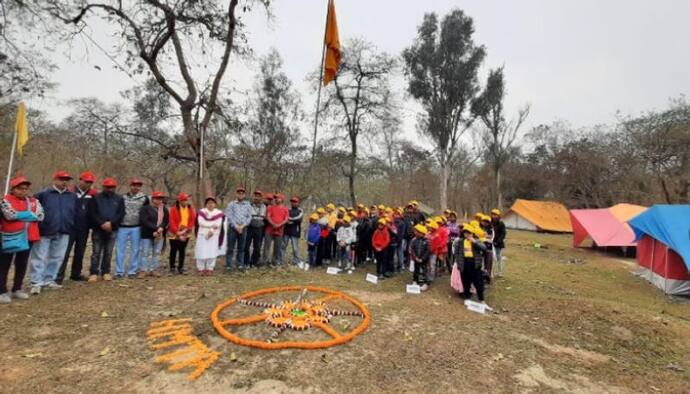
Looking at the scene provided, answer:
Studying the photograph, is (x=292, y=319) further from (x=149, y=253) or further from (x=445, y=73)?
(x=445, y=73)

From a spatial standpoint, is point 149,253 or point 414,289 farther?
point 414,289

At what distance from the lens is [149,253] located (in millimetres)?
6855

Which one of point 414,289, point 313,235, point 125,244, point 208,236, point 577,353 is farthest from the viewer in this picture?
point 313,235

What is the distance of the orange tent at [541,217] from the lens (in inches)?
875

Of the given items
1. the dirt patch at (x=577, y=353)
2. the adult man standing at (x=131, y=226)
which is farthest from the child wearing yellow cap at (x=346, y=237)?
the dirt patch at (x=577, y=353)

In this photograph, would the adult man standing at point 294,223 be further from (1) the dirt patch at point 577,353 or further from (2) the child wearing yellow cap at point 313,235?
(1) the dirt patch at point 577,353

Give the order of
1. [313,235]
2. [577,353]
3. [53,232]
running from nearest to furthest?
[577,353] → [53,232] → [313,235]

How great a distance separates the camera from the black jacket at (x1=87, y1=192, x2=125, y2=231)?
6035 mm

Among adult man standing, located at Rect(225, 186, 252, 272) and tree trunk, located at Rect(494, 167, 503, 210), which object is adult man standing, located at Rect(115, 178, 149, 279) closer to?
adult man standing, located at Rect(225, 186, 252, 272)

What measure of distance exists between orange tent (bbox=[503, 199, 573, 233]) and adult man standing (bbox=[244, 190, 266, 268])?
20.0 m

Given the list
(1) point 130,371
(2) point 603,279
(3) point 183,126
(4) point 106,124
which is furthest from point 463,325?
(4) point 106,124

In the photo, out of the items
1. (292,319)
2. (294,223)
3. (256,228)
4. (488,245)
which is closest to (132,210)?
(256,228)

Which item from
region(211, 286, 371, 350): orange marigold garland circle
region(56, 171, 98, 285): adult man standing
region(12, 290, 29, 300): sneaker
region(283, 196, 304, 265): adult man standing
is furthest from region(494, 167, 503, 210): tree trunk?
region(12, 290, 29, 300): sneaker

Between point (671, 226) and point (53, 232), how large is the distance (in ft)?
44.9
